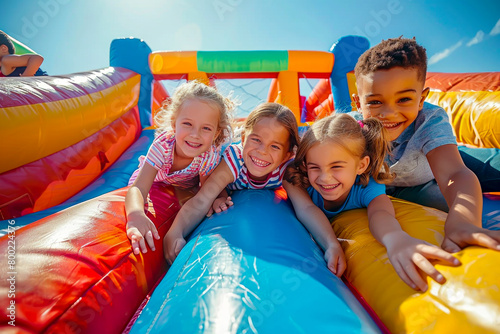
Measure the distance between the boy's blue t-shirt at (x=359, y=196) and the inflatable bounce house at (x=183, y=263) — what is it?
4 cm

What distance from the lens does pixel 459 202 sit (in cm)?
73

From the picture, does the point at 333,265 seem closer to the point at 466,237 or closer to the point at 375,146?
the point at 466,237

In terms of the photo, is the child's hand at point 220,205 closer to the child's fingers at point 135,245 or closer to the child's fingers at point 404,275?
the child's fingers at point 135,245

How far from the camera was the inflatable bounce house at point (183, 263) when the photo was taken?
0.46 m

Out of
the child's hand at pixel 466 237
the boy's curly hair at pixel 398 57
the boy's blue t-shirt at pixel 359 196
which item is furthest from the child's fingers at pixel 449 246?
the boy's curly hair at pixel 398 57

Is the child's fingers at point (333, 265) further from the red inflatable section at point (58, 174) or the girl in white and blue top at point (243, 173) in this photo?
the red inflatable section at point (58, 174)

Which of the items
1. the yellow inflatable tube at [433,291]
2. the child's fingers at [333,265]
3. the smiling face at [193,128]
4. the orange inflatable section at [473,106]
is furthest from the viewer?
the orange inflatable section at [473,106]

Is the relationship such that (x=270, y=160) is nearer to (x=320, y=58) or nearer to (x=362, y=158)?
(x=362, y=158)

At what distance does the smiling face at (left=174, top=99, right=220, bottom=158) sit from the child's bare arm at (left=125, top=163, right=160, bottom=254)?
248mm

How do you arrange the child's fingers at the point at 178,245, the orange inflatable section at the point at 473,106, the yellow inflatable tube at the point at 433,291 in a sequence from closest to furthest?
the yellow inflatable tube at the point at 433,291, the child's fingers at the point at 178,245, the orange inflatable section at the point at 473,106

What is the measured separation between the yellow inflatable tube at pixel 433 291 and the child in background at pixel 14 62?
281 cm

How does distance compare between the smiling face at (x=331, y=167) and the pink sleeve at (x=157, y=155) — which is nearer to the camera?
the smiling face at (x=331, y=167)

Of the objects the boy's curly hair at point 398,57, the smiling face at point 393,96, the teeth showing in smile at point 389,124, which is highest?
the boy's curly hair at point 398,57

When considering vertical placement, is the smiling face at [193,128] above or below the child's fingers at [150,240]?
above
